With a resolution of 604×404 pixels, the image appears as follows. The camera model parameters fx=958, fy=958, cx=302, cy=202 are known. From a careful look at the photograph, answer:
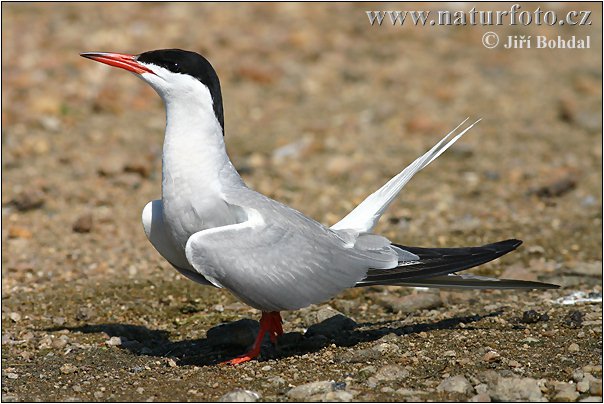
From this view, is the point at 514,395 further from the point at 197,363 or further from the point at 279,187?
the point at 279,187

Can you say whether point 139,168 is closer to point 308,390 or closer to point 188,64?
point 188,64

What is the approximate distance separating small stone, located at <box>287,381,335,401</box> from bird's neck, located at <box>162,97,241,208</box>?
1163 millimetres

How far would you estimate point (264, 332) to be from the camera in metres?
5.07

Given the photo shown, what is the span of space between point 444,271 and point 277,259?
90 cm

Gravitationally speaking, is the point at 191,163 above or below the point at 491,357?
above

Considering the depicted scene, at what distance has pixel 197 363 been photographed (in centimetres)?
504

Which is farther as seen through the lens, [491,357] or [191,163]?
[191,163]

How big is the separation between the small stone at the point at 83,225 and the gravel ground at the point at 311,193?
1 centimetres

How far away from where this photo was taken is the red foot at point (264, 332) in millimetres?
4945

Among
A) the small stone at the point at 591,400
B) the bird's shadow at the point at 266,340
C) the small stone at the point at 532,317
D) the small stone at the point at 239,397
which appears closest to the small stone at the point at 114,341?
the bird's shadow at the point at 266,340

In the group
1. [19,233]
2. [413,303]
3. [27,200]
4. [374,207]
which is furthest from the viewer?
[27,200]

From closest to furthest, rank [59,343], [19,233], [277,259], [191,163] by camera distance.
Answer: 1. [277,259]
2. [191,163]
3. [59,343]
4. [19,233]

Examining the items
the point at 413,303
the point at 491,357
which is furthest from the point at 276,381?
the point at 413,303

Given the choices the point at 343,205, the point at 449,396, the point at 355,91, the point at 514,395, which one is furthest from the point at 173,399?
the point at 355,91
